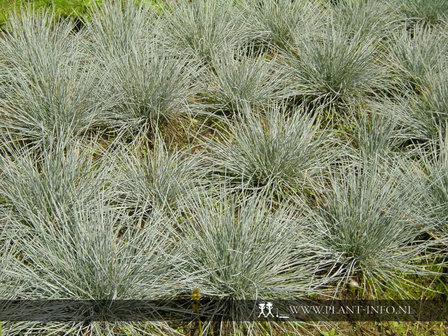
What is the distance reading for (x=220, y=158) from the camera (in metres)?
3.22

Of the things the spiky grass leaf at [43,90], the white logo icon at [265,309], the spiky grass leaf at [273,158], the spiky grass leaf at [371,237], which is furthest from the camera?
the spiky grass leaf at [43,90]

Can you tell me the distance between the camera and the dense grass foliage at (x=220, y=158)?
2.39m

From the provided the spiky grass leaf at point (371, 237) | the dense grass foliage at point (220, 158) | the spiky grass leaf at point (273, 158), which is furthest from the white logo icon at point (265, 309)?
the spiky grass leaf at point (273, 158)

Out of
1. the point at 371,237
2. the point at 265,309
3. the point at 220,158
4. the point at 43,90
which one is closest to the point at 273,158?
the point at 220,158

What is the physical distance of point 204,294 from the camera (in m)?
2.38

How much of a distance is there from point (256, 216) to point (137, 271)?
26.7 inches

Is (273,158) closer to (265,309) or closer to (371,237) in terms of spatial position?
(371,237)

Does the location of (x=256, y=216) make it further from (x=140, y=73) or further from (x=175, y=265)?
(x=140, y=73)

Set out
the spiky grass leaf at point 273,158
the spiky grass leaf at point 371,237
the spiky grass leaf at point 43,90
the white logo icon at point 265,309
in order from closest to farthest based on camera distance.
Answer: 1. the white logo icon at point 265,309
2. the spiky grass leaf at point 371,237
3. the spiky grass leaf at point 273,158
4. the spiky grass leaf at point 43,90

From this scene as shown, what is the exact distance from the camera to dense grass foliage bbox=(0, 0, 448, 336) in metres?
2.39

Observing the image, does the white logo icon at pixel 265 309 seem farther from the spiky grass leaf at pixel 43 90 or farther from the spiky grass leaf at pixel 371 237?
the spiky grass leaf at pixel 43 90

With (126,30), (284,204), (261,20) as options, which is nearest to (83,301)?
(284,204)

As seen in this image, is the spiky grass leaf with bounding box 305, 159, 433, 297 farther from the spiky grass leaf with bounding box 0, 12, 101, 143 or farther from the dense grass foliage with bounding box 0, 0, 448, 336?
the spiky grass leaf with bounding box 0, 12, 101, 143

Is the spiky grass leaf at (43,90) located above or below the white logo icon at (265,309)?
above
